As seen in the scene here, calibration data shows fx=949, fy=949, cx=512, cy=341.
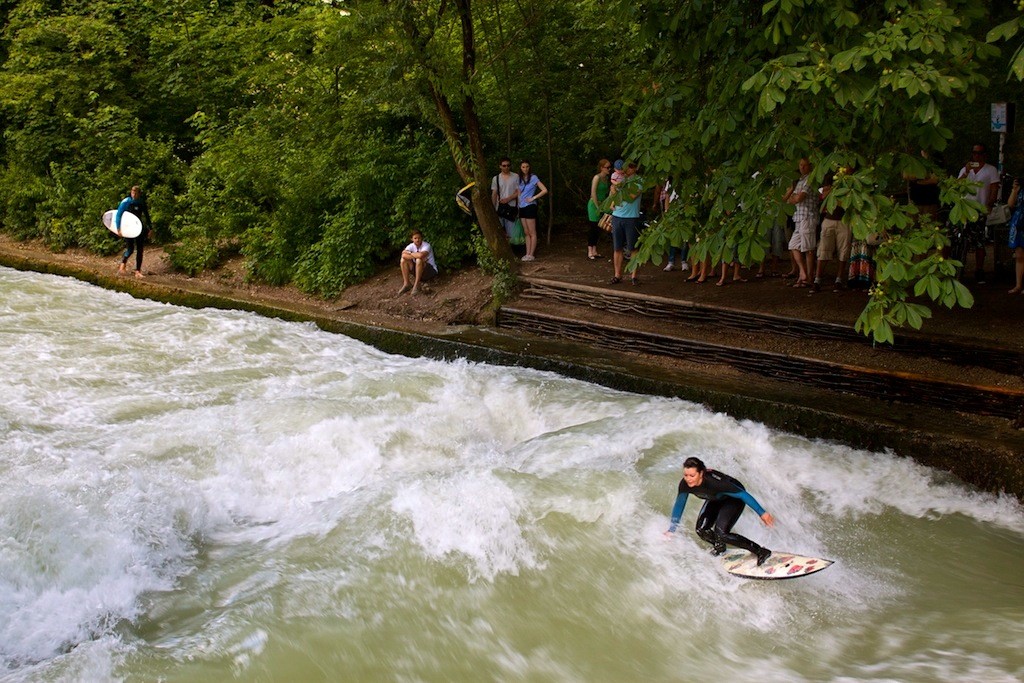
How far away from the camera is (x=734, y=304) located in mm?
10469

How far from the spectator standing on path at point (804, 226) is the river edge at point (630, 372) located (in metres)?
2.01

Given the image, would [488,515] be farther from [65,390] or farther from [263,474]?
[65,390]

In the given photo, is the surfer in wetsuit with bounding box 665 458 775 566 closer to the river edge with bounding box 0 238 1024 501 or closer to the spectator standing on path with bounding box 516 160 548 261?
the river edge with bounding box 0 238 1024 501

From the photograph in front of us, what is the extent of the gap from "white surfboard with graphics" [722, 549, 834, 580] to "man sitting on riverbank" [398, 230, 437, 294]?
785 cm

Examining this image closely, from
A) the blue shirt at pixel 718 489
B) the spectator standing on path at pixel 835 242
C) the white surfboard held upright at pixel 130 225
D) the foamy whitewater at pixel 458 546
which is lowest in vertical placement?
the foamy whitewater at pixel 458 546

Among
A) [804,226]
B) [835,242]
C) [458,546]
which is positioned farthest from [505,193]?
[458,546]

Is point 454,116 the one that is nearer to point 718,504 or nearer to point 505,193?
point 505,193

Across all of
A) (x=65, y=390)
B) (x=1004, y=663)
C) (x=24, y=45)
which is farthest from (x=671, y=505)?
(x=24, y=45)

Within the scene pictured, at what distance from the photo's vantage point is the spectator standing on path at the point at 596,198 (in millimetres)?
12227

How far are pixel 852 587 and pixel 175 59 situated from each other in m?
17.1

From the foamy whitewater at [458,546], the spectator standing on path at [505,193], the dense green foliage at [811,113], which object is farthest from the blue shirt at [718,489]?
the spectator standing on path at [505,193]

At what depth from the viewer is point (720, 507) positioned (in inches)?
249

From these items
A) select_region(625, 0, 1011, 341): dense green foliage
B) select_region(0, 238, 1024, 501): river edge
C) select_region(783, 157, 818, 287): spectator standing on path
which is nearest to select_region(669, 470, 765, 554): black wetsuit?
select_region(625, 0, 1011, 341): dense green foliage

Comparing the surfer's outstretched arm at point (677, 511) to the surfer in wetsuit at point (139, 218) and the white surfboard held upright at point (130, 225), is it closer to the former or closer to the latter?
the surfer in wetsuit at point (139, 218)
